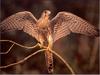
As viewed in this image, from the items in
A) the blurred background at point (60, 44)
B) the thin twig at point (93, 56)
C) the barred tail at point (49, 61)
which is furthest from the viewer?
the thin twig at point (93, 56)

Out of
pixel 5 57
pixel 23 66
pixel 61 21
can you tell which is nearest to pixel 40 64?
pixel 23 66

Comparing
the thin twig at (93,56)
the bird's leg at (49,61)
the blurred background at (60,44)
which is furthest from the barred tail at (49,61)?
the thin twig at (93,56)

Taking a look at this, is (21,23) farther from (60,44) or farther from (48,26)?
(60,44)

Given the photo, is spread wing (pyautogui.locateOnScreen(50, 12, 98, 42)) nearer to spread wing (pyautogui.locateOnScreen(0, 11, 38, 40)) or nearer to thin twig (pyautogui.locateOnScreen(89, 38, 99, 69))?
spread wing (pyautogui.locateOnScreen(0, 11, 38, 40))

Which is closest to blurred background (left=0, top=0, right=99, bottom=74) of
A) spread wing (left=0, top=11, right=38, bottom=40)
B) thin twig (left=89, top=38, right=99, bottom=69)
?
thin twig (left=89, top=38, right=99, bottom=69)

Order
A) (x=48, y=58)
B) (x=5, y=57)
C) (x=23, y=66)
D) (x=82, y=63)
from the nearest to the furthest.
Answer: (x=48, y=58), (x=5, y=57), (x=23, y=66), (x=82, y=63)

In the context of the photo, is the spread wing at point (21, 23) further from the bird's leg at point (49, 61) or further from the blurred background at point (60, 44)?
the blurred background at point (60, 44)

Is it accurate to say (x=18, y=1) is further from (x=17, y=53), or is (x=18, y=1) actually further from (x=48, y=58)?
(x=48, y=58)

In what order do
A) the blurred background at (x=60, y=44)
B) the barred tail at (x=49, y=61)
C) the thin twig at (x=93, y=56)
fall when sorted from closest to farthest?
1. the barred tail at (x=49, y=61)
2. the blurred background at (x=60, y=44)
3. the thin twig at (x=93, y=56)
